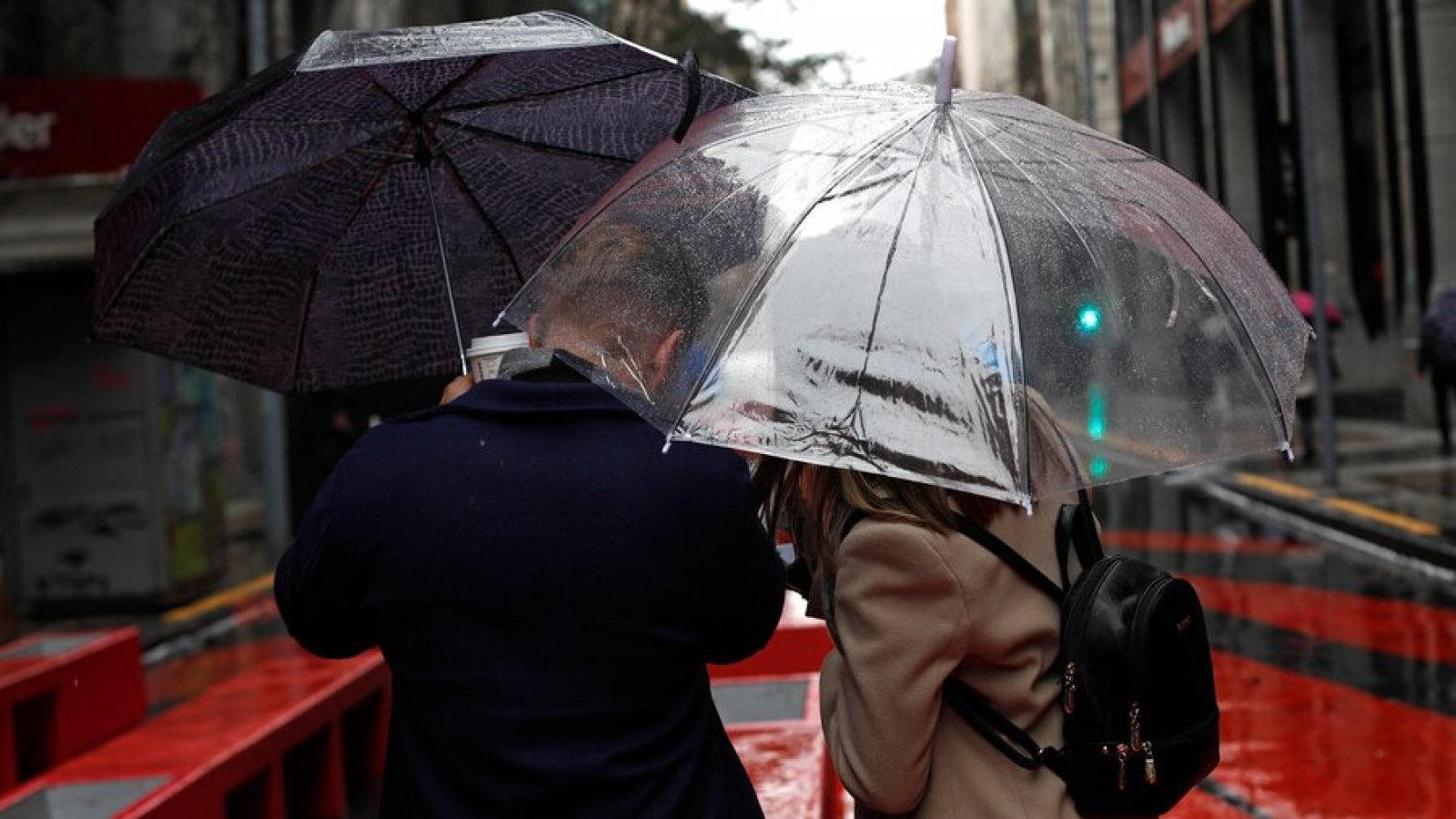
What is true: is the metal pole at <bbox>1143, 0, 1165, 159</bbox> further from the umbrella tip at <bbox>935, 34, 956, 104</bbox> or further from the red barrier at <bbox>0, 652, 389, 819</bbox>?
the umbrella tip at <bbox>935, 34, 956, 104</bbox>

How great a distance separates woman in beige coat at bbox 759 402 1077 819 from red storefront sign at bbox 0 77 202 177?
1142 centimetres

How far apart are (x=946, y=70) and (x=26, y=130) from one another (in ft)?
39.6

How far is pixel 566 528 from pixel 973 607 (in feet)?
2.03

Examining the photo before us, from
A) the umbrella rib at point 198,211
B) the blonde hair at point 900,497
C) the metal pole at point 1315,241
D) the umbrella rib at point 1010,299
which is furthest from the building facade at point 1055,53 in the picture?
the blonde hair at point 900,497

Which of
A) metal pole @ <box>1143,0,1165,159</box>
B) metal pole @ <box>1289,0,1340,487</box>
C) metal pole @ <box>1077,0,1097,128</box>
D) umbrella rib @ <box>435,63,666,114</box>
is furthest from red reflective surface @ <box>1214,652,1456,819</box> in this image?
metal pole @ <box>1143,0,1165,159</box>

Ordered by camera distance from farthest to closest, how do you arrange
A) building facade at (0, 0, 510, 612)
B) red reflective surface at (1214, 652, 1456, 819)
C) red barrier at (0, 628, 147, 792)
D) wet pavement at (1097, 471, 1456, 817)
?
building facade at (0, 0, 510, 612) → red barrier at (0, 628, 147, 792) → wet pavement at (1097, 471, 1456, 817) → red reflective surface at (1214, 652, 1456, 819)

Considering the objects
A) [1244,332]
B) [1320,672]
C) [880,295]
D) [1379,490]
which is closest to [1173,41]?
[1379,490]

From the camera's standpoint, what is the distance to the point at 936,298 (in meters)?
2.60

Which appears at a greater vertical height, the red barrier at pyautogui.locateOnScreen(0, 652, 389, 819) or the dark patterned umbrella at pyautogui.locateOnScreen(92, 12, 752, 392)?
the dark patterned umbrella at pyautogui.locateOnScreen(92, 12, 752, 392)

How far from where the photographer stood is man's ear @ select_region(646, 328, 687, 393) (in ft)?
8.52

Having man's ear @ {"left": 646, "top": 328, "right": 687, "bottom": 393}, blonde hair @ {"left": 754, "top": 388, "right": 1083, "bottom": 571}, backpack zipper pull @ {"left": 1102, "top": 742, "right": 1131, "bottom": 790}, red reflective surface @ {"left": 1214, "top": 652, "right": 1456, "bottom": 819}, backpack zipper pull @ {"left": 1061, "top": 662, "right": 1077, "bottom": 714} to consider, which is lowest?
red reflective surface @ {"left": 1214, "top": 652, "right": 1456, "bottom": 819}

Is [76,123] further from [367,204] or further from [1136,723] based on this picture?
[1136,723]

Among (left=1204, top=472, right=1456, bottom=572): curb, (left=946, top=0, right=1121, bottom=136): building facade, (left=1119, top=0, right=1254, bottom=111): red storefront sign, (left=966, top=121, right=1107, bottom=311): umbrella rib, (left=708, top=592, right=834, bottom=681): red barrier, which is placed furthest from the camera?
(left=946, top=0, right=1121, bottom=136): building facade

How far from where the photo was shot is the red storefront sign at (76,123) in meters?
12.8
